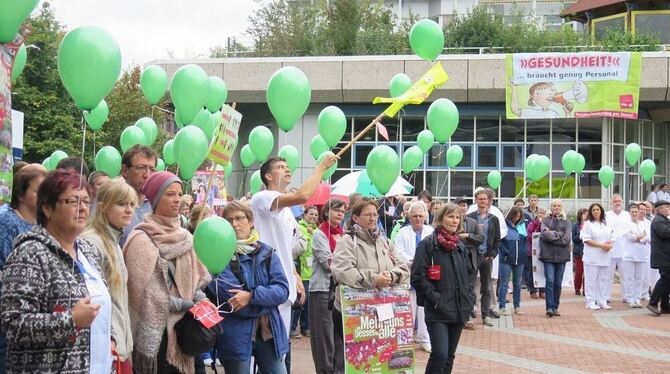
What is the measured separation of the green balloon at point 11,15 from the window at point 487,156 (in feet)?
97.9

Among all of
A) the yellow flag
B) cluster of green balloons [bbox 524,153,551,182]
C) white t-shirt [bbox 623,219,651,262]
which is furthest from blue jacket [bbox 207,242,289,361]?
cluster of green balloons [bbox 524,153,551,182]

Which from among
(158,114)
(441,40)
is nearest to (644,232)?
(441,40)

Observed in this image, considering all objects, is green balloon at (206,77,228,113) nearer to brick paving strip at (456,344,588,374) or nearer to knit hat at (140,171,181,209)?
brick paving strip at (456,344,588,374)

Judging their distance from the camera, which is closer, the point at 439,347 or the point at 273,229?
the point at 273,229

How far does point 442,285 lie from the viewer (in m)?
8.24

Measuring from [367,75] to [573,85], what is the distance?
22.9 ft

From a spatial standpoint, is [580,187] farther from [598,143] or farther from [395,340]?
[395,340]

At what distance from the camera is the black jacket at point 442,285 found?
8.12m

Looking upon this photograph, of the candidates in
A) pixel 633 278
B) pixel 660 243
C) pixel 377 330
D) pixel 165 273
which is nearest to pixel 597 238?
pixel 660 243

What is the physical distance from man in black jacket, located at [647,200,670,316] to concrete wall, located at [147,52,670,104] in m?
16.2

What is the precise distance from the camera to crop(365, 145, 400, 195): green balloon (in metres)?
9.91

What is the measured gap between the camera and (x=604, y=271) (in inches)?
660

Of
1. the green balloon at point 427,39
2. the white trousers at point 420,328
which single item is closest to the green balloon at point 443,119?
the green balloon at point 427,39

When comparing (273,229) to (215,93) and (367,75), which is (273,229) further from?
(367,75)
